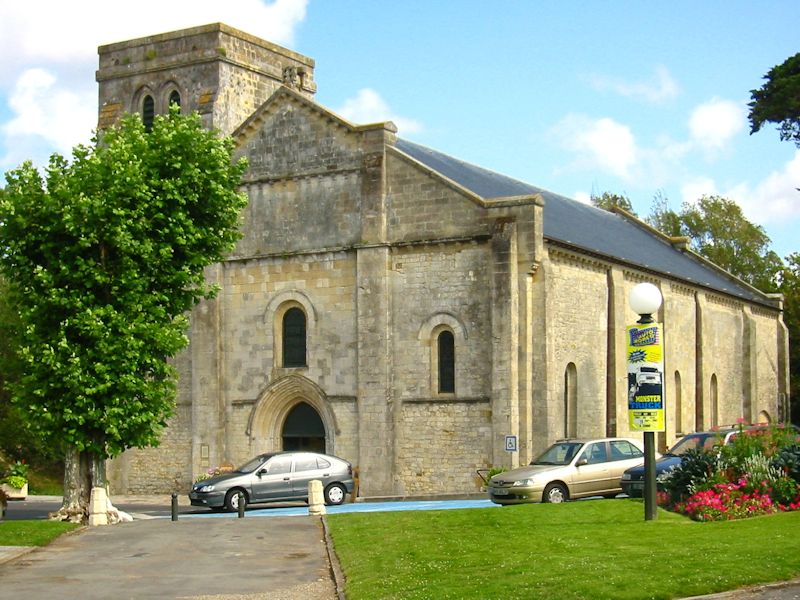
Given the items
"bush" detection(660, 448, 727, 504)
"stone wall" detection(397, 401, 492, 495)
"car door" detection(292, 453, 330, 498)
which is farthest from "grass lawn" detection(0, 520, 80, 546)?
"stone wall" detection(397, 401, 492, 495)

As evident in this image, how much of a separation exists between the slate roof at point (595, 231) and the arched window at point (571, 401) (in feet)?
12.7

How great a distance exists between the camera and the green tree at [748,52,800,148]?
101 feet

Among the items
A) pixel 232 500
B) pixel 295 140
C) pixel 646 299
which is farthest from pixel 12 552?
pixel 295 140

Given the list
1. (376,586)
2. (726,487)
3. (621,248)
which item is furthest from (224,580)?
(621,248)

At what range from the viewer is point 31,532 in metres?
23.2

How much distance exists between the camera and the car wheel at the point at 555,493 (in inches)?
1037

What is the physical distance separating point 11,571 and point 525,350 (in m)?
18.8

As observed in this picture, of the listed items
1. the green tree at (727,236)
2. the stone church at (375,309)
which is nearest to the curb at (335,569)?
the stone church at (375,309)

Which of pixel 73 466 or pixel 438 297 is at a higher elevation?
pixel 438 297

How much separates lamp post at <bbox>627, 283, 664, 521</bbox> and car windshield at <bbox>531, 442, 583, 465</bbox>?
7.79 metres

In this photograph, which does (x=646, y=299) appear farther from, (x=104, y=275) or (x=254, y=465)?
(x=254, y=465)

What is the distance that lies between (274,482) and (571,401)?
34.2 feet

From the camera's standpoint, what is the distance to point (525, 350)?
34.5 m

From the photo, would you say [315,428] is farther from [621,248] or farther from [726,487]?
[726,487]
